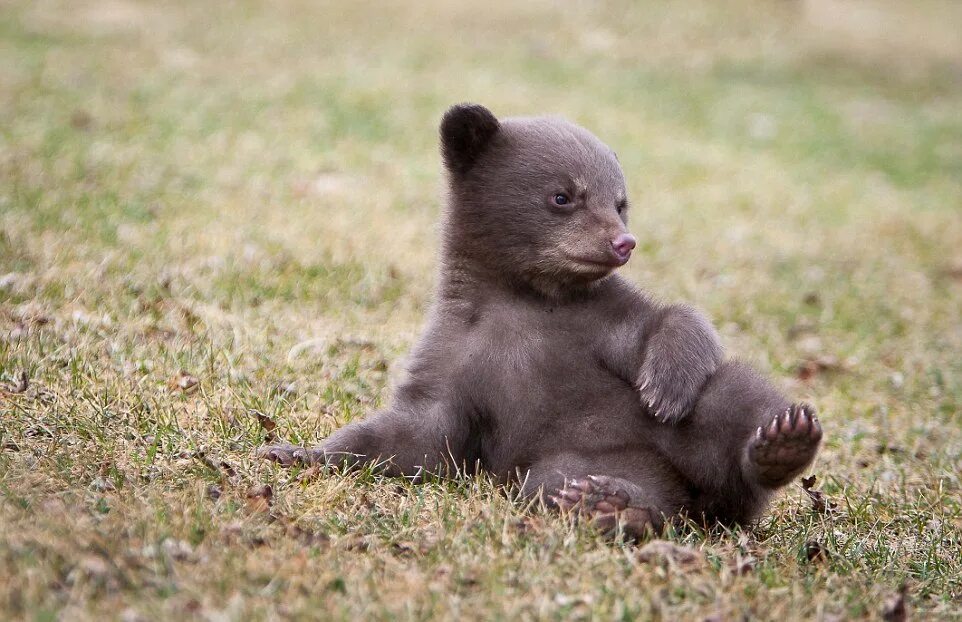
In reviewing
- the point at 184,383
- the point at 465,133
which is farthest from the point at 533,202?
the point at 184,383

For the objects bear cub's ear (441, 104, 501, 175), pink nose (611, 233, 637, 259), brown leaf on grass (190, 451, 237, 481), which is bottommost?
brown leaf on grass (190, 451, 237, 481)

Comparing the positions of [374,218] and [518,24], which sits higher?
[518,24]

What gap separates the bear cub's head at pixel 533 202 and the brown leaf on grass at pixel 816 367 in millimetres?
3194

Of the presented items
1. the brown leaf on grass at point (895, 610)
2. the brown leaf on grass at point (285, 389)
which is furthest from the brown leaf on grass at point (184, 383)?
the brown leaf on grass at point (895, 610)

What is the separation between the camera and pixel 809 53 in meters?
21.9

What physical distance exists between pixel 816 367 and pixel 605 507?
4152 mm

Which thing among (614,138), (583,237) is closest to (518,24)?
(614,138)

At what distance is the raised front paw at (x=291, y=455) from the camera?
4367 millimetres

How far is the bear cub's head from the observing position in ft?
14.8

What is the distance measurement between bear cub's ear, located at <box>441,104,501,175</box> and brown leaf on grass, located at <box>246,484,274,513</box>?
67.2 inches

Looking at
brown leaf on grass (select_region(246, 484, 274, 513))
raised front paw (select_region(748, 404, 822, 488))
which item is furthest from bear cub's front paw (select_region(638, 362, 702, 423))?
brown leaf on grass (select_region(246, 484, 274, 513))

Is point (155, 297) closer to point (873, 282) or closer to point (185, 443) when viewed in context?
point (185, 443)

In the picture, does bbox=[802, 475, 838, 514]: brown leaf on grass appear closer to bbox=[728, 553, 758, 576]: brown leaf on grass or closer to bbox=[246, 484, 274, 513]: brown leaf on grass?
bbox=[728, 553, 758, 576]: brown leaf on grass

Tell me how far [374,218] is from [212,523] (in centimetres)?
622
